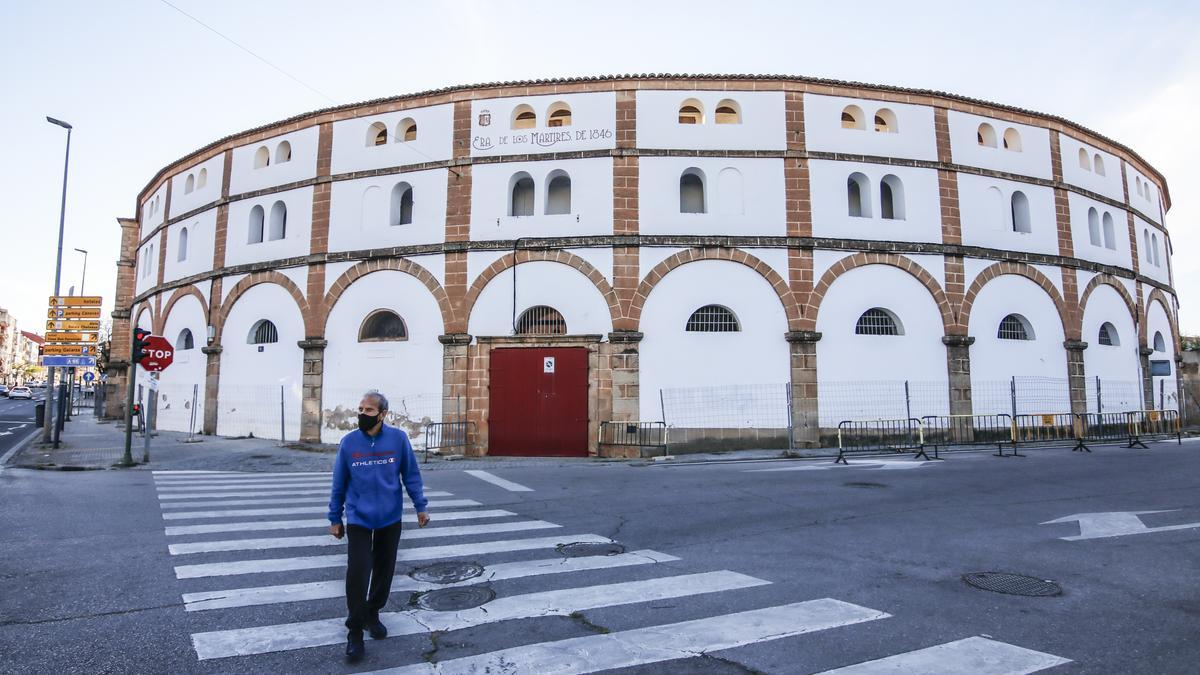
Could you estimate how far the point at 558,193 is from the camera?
1888cm

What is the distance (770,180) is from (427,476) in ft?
41.0

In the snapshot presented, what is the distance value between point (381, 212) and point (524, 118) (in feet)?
17.5

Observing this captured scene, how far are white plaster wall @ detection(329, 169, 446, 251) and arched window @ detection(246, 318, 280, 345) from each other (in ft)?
11.8

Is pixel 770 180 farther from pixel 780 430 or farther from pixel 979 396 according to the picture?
pixel 979 396

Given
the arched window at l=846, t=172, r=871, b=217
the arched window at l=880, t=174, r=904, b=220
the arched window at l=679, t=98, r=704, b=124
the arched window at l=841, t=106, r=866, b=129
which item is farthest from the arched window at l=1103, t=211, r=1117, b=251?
the arched window at l=679, t=98, r=704, b=124

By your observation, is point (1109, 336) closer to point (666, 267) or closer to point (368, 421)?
point (666, 267)

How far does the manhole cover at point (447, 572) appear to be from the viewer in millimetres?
5477

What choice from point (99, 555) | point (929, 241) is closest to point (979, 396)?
point (929, 241)

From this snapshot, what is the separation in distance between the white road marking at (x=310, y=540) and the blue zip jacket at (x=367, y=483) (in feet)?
6.15

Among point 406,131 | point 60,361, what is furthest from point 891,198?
point 60,361

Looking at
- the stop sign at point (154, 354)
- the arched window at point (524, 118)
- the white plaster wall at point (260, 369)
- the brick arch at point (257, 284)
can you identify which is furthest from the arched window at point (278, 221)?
the arched window at point (524, 118)

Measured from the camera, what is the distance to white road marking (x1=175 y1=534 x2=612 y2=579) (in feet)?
18.6

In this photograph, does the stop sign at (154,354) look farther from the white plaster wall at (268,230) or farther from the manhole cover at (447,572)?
the manhole cover at (447,572)

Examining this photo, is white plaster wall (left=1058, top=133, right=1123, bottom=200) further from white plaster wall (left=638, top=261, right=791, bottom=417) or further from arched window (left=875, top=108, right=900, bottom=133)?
white plaster wall (left=638, top=261, right=791, bottom=417)
